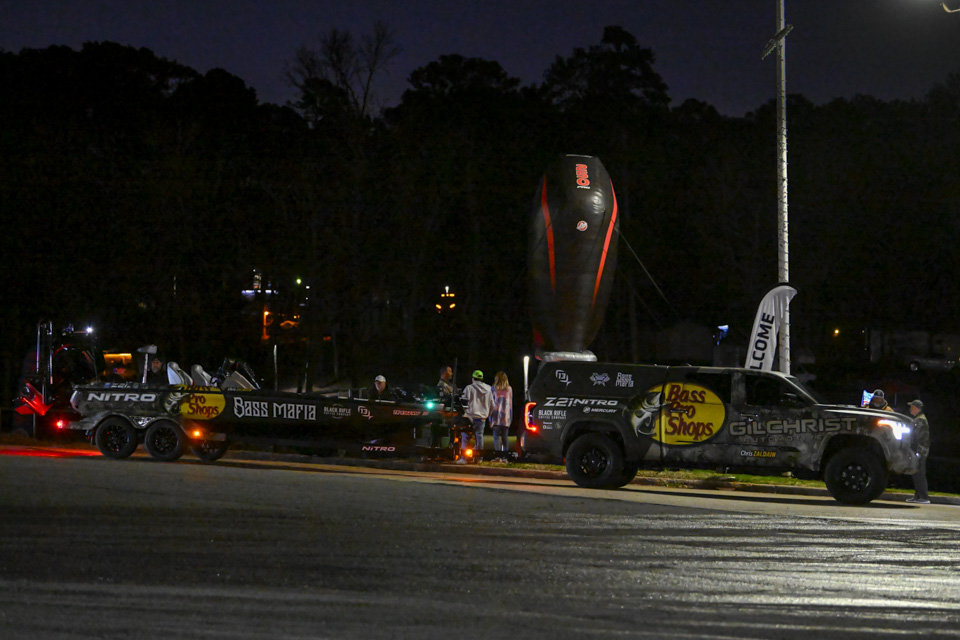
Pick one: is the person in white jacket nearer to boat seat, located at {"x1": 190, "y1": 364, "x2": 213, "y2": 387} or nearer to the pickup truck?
the pickup truck

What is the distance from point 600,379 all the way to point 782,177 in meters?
6.32

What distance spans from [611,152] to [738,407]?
39857mm

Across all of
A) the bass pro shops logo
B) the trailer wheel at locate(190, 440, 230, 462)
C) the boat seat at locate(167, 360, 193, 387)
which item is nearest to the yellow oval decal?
the boat seat at locate(167, 360, 193, 387)

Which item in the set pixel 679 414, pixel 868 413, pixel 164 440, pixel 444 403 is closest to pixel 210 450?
pixel 164 440

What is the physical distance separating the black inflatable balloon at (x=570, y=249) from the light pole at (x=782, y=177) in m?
7.47

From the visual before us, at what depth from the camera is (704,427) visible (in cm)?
1644

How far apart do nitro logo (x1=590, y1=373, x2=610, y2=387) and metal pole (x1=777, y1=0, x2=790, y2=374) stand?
466 cm

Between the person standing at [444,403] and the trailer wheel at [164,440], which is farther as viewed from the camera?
the person standing at [444,403]

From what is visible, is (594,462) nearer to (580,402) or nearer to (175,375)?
(580,402)

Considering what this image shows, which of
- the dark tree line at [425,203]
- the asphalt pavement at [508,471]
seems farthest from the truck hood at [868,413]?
the dark tree line at [425,203]

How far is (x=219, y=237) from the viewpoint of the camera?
46.2m

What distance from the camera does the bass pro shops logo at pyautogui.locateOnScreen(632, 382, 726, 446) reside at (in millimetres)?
16438

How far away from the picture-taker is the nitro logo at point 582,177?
90.3 ft

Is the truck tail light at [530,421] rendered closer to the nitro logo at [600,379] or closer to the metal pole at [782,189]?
the nitro logo at [600,379]
